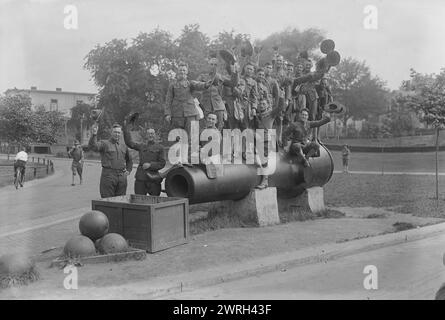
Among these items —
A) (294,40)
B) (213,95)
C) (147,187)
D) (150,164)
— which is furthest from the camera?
(294,40)

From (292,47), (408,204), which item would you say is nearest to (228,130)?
(408,204)

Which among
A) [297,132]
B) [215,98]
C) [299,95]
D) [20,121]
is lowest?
[297,132]

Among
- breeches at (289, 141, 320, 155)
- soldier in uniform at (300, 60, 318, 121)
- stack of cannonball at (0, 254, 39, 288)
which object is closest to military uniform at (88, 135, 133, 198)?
stack of cannonball at (0, 254, 39, 288)

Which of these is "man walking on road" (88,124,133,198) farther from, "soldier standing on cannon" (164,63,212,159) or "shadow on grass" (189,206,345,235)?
"shadow on grass" (189,206,345,235)

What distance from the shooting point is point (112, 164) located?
9.30m

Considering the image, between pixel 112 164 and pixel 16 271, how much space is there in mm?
3314

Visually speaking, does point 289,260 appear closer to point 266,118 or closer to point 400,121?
point 266,118

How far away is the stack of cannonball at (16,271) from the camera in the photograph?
6.16m

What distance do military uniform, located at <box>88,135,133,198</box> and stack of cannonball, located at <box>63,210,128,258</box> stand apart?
5.28 ft

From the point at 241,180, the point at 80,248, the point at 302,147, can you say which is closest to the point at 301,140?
the point at 302,147

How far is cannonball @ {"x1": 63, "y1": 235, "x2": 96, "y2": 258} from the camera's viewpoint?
7.29 m

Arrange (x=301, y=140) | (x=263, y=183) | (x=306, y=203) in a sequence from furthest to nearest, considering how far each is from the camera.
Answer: (x=306, y=203)
(x=301, y=140)
(x=263, y=183)

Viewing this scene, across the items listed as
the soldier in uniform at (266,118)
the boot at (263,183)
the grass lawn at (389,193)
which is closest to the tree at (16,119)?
the grass lawn at (389,193)
